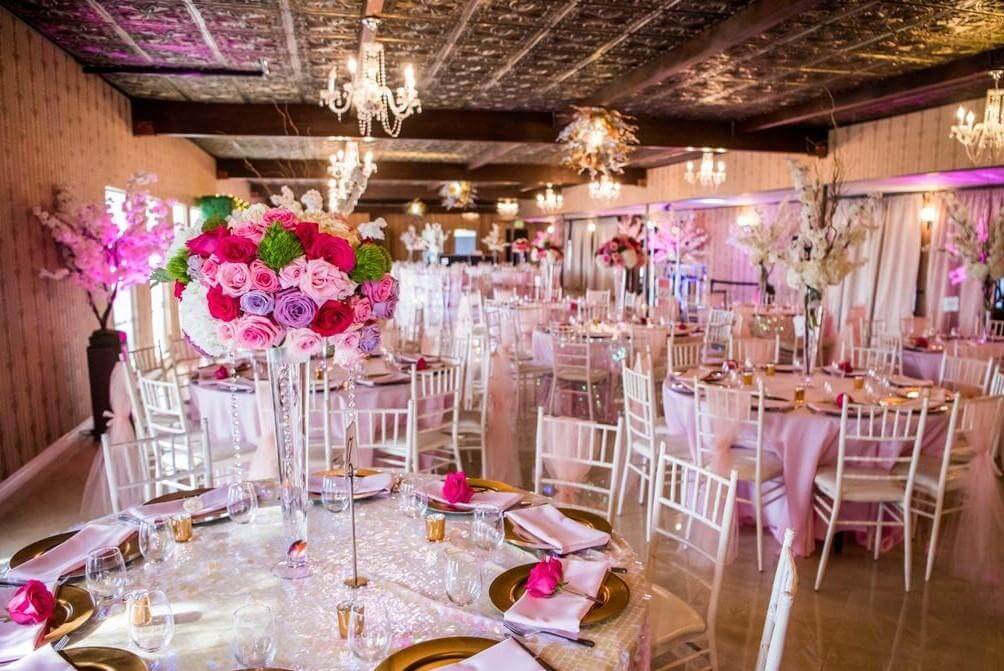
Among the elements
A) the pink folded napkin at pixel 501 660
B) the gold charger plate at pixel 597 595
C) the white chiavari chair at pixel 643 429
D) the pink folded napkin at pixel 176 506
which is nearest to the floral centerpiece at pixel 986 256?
the white chiavari chair at pixel 643 429

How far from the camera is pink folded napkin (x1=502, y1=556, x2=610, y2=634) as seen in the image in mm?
1696

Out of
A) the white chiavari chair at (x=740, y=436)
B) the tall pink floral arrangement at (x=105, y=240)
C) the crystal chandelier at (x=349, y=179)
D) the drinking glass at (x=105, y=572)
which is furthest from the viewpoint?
the crystal chandelier at (x=349, y=179)

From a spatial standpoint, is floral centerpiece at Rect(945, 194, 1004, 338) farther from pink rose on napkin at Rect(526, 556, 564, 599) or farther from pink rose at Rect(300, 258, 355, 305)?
pink rose at Rect(300, 258, 355, 305)

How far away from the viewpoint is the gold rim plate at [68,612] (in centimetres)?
165

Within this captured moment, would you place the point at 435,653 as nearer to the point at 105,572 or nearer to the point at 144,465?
the point at 105,572

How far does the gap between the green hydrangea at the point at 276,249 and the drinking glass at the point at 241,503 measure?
0.78 m

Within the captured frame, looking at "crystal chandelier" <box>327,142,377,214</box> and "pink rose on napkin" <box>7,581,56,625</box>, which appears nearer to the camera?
"pink rose on napkin" <box>7,581,56,625</box>

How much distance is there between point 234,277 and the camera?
1.81m

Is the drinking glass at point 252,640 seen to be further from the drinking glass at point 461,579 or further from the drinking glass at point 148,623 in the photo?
the drinking glass at point 461,579

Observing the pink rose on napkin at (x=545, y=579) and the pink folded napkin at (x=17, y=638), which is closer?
the pink folded napkin at (x=17, y=638)

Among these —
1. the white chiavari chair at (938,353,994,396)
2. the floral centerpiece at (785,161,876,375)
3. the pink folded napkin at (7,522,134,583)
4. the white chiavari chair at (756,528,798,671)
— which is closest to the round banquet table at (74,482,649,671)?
the pink folded napkin at (7,522,134,583)

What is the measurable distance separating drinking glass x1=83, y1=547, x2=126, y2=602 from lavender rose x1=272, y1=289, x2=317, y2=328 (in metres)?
0.70

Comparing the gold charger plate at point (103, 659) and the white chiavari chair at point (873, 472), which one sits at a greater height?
the gold charger plate at point (103, 659)

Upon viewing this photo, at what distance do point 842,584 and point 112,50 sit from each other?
22.4 feet
